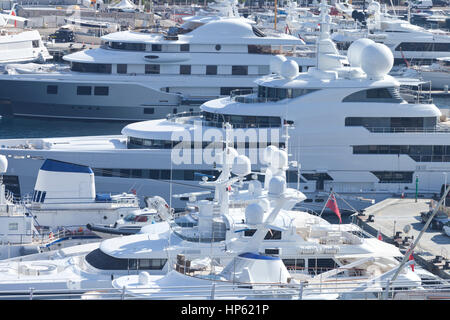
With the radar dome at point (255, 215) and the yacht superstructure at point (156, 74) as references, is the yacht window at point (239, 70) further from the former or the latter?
the radar dome at point (255, 215)

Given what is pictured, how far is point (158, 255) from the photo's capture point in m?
22.3

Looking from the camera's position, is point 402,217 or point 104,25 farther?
point 104,25

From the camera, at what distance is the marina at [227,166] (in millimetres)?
20344

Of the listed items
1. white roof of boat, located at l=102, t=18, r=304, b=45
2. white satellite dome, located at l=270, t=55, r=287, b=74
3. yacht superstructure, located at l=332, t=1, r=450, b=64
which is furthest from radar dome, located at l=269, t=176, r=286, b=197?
yacht superstructure, located at l=332, t=1, r=450, b=64

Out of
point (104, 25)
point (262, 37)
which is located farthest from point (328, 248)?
point (104, 25)

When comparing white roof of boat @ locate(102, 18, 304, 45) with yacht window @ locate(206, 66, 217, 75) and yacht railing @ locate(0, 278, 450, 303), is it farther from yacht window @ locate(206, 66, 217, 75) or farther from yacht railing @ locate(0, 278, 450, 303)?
yacht railing @ locate(0, 278, 450, 303)

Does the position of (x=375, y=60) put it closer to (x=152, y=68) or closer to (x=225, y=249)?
(x=225, y=249)

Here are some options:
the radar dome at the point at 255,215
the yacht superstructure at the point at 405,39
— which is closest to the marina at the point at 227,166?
the radar dome at the point at 255,215

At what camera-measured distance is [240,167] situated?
2262 cm

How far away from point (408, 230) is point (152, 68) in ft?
81.9

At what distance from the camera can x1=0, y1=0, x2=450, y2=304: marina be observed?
20344 mm
